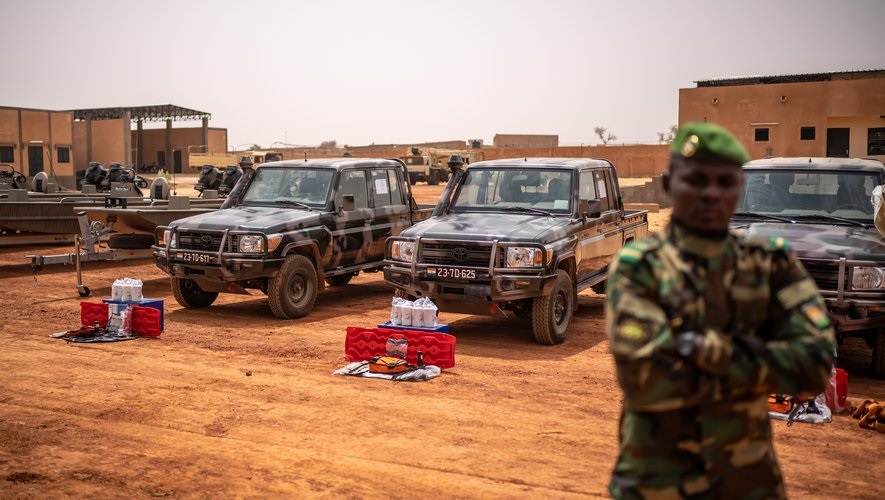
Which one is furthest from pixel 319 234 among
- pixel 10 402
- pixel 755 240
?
pixel 755 240

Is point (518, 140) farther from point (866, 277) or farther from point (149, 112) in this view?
point (866, 277)

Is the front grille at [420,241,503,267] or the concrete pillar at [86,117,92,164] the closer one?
the front grille at [420,241,503,267]

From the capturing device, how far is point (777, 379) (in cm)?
257

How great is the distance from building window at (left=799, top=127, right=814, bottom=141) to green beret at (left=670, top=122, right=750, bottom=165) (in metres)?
41.0

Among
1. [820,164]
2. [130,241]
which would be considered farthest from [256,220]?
[820,164]

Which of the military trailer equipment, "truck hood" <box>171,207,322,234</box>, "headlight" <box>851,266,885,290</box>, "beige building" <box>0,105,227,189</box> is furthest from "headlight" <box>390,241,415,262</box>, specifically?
the military trailer equipment

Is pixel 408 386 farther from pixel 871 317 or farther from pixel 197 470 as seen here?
pixel 871 317

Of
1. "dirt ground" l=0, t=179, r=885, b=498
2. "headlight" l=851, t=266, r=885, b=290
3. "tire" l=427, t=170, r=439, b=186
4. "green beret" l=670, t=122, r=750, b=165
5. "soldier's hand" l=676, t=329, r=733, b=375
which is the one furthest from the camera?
"tire" l=427, t=170, r=439, b=186

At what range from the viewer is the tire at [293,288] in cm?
1189

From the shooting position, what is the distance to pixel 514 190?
11.4 metres

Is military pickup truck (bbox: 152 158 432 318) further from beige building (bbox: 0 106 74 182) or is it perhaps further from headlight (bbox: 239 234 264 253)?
beige building (bbox: 0 106 74 182)

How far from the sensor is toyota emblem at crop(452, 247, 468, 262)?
10.2m

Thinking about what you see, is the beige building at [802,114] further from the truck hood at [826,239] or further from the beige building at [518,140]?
the beige building at [518,140]

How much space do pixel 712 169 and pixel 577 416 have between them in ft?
16.4
